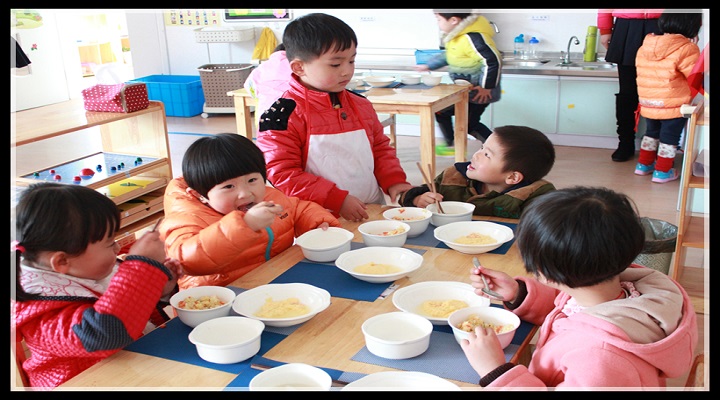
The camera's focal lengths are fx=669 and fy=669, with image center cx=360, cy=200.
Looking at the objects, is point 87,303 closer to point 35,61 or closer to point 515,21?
point 515,21

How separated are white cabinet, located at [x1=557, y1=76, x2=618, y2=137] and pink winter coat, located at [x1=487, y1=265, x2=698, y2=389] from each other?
437 cm

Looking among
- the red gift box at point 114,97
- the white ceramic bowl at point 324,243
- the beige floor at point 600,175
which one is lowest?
the beige floor at point 600,175

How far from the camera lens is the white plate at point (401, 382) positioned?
1095 mm

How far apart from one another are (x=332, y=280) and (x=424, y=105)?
7.92 feet

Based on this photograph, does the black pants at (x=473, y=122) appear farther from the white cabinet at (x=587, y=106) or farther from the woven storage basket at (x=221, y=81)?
the woven storage basket at (x=221, y=81)

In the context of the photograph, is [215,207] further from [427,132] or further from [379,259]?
[427,132]

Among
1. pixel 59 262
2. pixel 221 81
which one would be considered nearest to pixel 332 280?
pixel 59 262

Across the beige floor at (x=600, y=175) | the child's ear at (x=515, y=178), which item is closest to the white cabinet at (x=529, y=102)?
the beige floor at (x=600, y=175)

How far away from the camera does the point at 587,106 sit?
5.38 metres

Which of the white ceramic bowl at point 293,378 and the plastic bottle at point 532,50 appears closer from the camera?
the white ceramic bowl at point 293,378

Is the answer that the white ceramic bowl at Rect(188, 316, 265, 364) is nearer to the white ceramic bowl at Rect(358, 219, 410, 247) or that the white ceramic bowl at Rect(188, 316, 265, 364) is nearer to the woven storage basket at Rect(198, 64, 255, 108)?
the white ceramic bowl at Rect(358, 219, 410, 247)

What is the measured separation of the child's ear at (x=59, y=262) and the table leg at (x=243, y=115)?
10.2 feet

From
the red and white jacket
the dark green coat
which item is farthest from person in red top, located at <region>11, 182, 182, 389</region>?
the dark green coat

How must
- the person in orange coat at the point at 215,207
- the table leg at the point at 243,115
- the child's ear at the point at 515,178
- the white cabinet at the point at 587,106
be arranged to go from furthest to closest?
the white cabinet at the point at 587,106 → the table leg at the point at 243,115 → the child's ear at the point at 515,178 → the person in orange coat at the point at 215,207
